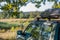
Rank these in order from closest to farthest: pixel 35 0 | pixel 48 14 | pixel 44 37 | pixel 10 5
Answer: pixel 44 37 → pixel 48 14 → pixel 10 5 → pixel 35 0

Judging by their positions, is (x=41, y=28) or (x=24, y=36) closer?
(x=41, y=28)

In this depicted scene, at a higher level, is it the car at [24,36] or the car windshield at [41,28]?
the car windshield at [41,28]

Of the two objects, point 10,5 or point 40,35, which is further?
point 10,5

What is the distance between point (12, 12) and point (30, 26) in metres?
2.95

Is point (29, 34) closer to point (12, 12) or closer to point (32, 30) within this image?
point (32, 30)

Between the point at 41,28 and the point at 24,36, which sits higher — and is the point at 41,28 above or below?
Answer: above

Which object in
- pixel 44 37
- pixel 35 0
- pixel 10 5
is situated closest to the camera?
pixel 44 37

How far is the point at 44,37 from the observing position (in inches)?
249

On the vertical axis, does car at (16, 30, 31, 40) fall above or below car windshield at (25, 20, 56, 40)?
below

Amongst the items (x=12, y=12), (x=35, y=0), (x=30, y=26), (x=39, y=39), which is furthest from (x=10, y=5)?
(x=39, y=39)

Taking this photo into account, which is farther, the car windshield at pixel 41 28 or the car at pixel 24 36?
the car at pixel 24 36

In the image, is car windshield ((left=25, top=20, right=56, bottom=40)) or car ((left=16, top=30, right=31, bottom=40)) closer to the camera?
car windshield ((left=25, top=20, right=56, bottom=40))

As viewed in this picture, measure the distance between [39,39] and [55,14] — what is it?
85cm

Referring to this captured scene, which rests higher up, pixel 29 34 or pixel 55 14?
pixel 55 14
